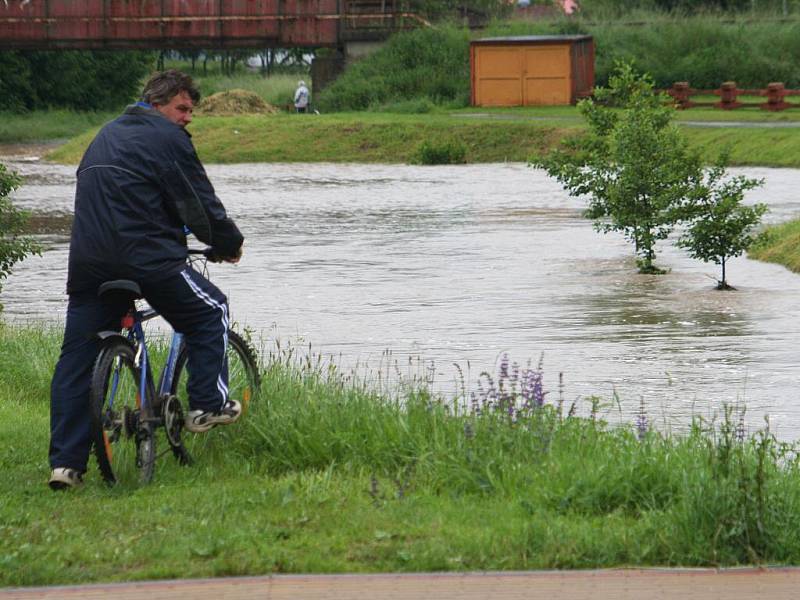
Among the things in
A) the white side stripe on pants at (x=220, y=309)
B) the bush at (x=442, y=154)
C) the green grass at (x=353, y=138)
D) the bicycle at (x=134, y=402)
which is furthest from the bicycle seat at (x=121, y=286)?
the bush at (x=442, y=154)

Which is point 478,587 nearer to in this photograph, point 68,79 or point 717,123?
point 717,123

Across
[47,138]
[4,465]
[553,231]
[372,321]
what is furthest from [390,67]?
[4,465]

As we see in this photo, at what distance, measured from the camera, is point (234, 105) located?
60.5 meters

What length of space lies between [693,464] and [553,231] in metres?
18.3

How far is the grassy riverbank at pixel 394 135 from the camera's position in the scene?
138ft

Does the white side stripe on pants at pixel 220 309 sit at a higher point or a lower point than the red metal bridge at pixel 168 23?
lower

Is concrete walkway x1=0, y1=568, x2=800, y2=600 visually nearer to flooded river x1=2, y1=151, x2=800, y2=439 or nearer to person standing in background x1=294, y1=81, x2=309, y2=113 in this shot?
flooded river x1=2, y1=151, x2=800, y2=439

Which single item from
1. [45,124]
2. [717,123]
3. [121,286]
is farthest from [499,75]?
[121,286]

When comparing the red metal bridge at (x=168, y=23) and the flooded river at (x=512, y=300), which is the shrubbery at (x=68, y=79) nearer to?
the red metal bridge at (x=168, y=23)

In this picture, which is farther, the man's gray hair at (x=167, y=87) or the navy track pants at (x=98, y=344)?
the man's gray hair at (x=167, y=87)

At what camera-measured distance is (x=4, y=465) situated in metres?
7.57

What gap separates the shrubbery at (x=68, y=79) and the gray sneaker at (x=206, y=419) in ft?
220

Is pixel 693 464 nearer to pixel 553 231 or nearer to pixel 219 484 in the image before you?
pixel 219 484

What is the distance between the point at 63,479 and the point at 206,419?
72 centimetres
